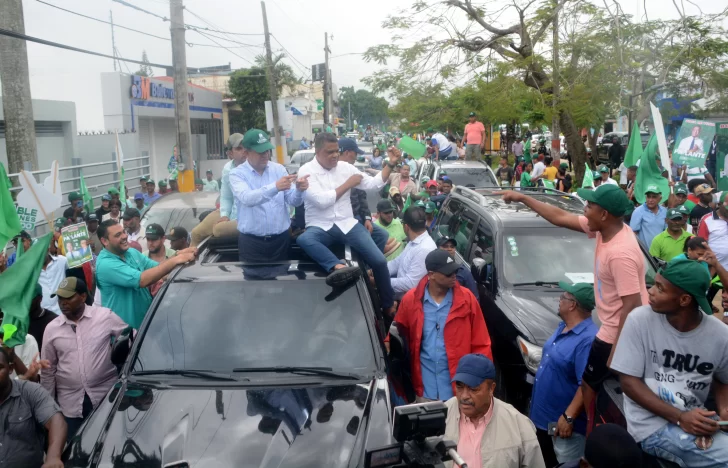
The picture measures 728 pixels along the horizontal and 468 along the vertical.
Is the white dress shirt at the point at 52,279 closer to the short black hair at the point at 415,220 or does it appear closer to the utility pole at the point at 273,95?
the short black hair at the point at 415,220

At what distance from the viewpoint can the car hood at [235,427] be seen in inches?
129

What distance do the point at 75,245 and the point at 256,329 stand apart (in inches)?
145

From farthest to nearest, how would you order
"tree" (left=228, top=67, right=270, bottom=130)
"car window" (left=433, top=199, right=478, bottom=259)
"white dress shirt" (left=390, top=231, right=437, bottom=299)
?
"tree" (left=228, top=67, right=270, bottom=130), "car window" (left=433, top=199, right=478, bottom=259), "white dress shirt" (left=390, top=231, right=437, bottom=299)

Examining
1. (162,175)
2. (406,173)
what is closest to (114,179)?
(162,175)

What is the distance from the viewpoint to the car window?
789 cm

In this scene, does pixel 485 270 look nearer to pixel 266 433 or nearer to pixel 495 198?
pixel 495 198

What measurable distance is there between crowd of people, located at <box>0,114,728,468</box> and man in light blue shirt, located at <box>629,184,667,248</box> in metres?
2.81

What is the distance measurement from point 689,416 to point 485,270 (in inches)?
141

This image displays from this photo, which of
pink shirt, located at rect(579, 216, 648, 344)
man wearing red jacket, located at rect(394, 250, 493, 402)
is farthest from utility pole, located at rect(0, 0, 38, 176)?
pink shirt, located at rect(579, 216, 648, 344)

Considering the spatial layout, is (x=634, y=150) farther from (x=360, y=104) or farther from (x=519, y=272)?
(x=360, y=104)

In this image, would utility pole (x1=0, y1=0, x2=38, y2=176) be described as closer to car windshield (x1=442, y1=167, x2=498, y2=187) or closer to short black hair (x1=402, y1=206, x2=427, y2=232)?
short black hair (x1=402, y1=206, x2=427, y2=232)

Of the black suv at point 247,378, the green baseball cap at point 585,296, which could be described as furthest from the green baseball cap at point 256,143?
the green baseball cap at point 585,296

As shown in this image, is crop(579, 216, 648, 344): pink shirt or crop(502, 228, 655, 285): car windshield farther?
crop(502, 228, 655, 285): car windshield

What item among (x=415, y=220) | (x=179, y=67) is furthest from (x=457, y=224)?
(x=179, y=67)
